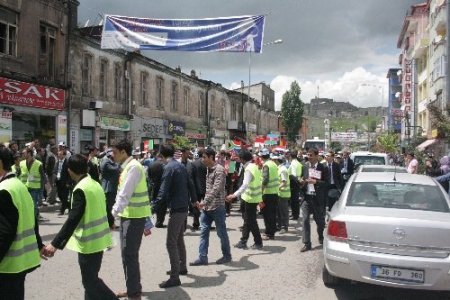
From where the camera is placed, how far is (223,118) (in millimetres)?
43531

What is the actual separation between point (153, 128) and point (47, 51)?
1016 cm

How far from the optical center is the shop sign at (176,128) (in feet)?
104

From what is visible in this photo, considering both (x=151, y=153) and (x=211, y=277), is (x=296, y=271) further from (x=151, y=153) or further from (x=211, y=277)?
(x=151, y=153)

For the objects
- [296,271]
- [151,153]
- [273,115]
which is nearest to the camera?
[296,271]

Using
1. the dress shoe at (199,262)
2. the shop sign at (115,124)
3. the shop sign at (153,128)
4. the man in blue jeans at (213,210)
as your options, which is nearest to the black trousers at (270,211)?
the man in blue jeans at (213,210)

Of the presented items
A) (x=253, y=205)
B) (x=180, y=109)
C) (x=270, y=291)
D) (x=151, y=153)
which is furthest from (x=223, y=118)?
(x=270, y=291)

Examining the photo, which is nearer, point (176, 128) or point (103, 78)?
point (103, 78)

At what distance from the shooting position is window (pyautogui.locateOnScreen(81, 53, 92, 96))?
22.6m

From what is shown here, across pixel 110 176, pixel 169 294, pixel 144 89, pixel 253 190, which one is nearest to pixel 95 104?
pixel 144 89

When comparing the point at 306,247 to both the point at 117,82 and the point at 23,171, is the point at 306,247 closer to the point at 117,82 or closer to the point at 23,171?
the point at 23,171

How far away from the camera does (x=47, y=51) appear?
2016 cm

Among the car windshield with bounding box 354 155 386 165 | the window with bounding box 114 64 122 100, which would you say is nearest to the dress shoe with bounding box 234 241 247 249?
the car windshield with bounding box 354 155 386 165

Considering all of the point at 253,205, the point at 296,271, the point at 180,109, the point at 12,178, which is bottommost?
the point at 296,271

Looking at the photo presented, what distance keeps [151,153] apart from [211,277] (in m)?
10.2
